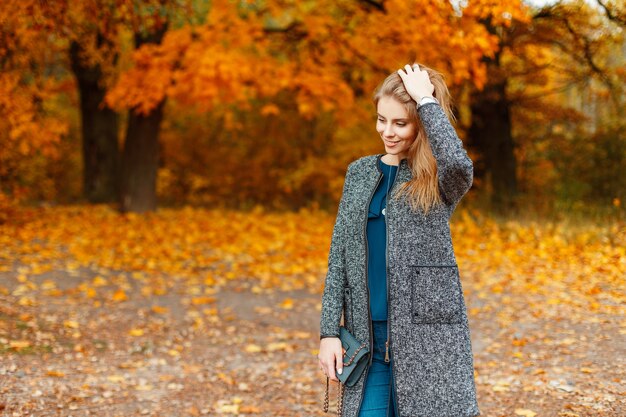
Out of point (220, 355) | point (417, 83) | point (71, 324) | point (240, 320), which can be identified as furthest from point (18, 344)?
point (417, 83)

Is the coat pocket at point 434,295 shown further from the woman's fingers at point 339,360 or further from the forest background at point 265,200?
the forest background at point 265,200

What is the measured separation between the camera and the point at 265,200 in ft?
65.1

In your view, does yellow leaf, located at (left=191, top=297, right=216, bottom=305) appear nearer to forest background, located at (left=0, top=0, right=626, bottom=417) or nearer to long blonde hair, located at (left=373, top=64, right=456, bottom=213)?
forest background, located at (left=0, top=0, right=626, bottom=417)

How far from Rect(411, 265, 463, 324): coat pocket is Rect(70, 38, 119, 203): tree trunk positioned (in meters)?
15.4

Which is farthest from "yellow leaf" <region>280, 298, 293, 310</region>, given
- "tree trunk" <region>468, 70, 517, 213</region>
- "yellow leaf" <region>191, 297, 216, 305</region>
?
"tree trunk" <region>468, 70, 517, 213</region>

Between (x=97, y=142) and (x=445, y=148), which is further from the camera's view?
(x=97, y=142)

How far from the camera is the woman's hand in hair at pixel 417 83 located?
2.46 meters

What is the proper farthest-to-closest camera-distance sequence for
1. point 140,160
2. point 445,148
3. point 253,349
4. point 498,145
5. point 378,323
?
point 140,160 < point 498,145 < point 253,349 < point 378,323 < point 445,148

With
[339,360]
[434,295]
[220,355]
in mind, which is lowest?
[220,355]

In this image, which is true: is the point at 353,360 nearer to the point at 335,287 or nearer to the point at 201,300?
the point at 335,287

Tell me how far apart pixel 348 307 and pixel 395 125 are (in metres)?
0.67

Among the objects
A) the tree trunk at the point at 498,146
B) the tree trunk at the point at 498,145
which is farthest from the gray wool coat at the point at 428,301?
the tree trunk at the point at 498,145

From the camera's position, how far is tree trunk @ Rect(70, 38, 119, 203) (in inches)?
669

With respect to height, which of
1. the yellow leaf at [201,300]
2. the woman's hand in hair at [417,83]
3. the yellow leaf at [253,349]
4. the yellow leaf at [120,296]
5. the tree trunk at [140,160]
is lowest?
the yellow leaf at [253,349]
